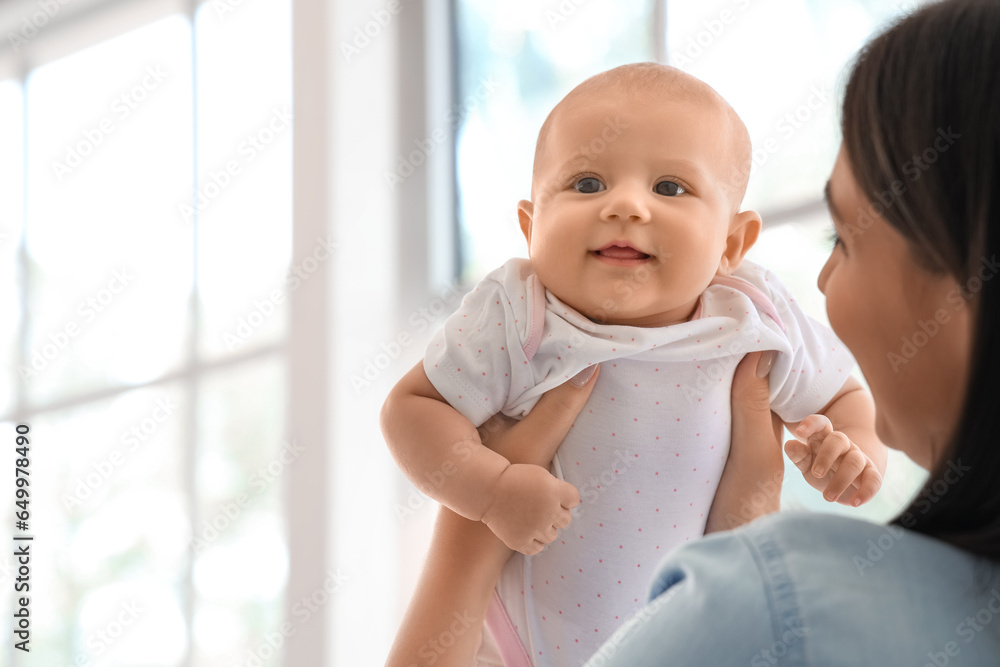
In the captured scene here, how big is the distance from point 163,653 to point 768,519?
8.17ft

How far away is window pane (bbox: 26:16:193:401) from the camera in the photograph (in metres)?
2.69

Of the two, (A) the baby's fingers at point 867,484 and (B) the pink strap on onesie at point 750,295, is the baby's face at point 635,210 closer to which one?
(B) the pink strap on onesie at point 750,295

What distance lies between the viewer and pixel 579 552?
3.12 ft

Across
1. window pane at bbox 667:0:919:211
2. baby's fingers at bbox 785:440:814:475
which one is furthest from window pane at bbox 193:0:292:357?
baby's fingers at bbox 785:440:814:475

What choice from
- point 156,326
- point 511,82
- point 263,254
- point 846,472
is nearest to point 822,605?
point 846,472

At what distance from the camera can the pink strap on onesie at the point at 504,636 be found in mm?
983

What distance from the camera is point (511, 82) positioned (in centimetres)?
219

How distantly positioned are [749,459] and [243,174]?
1972mm

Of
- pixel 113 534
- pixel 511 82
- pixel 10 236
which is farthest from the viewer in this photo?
pixel 10 236

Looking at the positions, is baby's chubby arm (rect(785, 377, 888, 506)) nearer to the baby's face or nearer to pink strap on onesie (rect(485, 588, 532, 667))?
the baby's face

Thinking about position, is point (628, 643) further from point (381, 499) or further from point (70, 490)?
point (70, 490)

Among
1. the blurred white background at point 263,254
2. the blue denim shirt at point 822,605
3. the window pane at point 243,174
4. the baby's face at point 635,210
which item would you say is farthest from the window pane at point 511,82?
the blue denim shirt at point 822,605

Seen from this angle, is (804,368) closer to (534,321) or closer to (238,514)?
(534,321)

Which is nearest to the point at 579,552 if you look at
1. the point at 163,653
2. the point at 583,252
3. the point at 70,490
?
the point at 583,252
